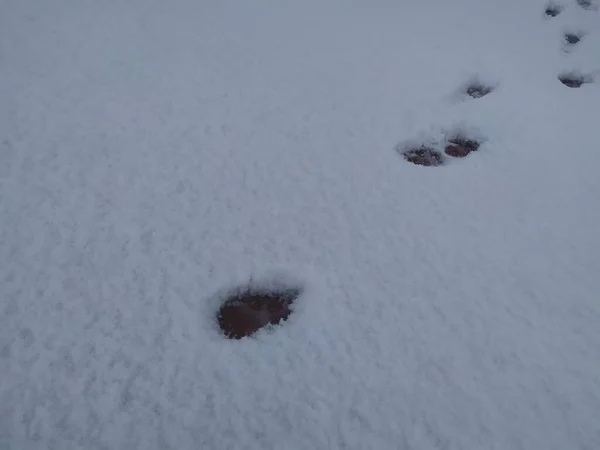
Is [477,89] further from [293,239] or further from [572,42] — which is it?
[293,239]

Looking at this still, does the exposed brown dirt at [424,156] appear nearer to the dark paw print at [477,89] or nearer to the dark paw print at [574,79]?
the dark paw print at [477,89]

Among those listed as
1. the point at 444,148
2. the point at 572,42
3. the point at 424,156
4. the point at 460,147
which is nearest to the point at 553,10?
the point at 572,42

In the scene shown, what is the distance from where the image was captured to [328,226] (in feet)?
11.4

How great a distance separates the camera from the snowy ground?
2439 mm

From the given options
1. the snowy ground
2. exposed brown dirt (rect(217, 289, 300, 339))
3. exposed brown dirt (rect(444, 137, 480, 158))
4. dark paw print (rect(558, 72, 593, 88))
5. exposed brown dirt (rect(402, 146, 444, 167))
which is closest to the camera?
the snowy ground

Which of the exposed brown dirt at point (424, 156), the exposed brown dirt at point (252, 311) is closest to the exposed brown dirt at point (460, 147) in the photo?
the exposed brown dirt at point (424, 156)

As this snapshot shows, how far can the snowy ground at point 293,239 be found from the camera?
244 centimetres

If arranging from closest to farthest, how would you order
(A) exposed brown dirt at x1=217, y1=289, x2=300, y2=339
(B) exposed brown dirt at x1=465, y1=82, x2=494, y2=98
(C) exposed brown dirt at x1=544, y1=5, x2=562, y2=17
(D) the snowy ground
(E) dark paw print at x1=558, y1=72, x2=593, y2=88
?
(D) the snowy ground < (A) exposed brown dirt at x1=217, y1=289, x2=300, y2=339 < (B) exposed brown dirt at x1=465, y1=82, x2=494, y2=98 < (E) dark paw print at x1=558, y1=72, x2=593, y2=88 < (C) exposed brown dirt at x1=544, y1=5, x2=562, y2=17

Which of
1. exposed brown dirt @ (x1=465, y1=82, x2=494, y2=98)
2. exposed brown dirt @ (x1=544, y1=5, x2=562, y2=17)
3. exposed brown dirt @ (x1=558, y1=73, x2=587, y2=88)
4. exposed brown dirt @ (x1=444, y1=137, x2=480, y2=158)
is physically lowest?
exposed brown dirt @ (x1=444, y1=137, x2=480, y2=158)

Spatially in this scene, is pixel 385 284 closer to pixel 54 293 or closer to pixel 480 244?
pixel 480 244

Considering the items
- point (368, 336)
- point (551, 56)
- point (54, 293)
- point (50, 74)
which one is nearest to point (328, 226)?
point (368, 336)

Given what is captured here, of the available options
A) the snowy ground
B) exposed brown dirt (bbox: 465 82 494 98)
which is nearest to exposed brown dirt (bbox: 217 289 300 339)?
the snowy ground

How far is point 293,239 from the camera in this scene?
132 inches

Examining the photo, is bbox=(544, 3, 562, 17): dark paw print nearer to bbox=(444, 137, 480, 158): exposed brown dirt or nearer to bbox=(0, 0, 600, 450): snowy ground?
bbox=(0, 0, 600, 450): snowy ground
